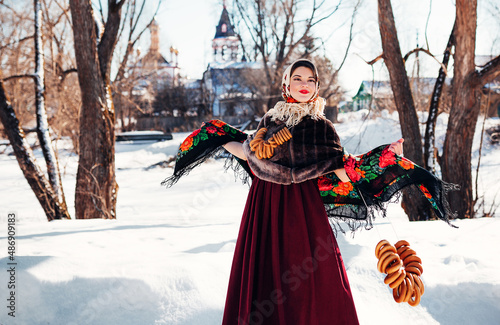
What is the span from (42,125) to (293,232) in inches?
226

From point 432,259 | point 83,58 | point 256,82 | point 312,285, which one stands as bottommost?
point 432,259

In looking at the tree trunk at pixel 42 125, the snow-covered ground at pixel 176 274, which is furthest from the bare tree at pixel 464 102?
the tree trunk at pixel 42 125

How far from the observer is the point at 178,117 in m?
28.5

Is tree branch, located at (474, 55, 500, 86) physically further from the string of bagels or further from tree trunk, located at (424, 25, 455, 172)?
the string of bagels

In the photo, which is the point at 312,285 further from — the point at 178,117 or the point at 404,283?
the point at 178,117

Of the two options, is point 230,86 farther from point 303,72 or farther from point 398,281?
point 398,281

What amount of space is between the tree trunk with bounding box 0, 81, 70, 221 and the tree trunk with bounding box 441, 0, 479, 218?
19.1 ft

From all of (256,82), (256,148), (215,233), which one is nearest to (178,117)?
(256,82)

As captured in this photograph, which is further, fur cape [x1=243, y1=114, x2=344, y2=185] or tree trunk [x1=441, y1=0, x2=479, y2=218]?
tree trunk [x1=441, y1=0, x2=479, y2=218]

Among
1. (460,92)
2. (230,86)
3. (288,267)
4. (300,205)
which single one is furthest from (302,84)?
(230,86)

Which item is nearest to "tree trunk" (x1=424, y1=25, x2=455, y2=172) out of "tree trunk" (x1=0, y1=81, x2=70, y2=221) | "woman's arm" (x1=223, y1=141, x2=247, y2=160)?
"woman's arm" (x1=223, y1=141, x2=247, y2=160)

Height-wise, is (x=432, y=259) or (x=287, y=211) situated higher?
(x=287, y=211)

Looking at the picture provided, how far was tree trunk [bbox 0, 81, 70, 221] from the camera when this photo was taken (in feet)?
18.4

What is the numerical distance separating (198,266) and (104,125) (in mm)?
3225
